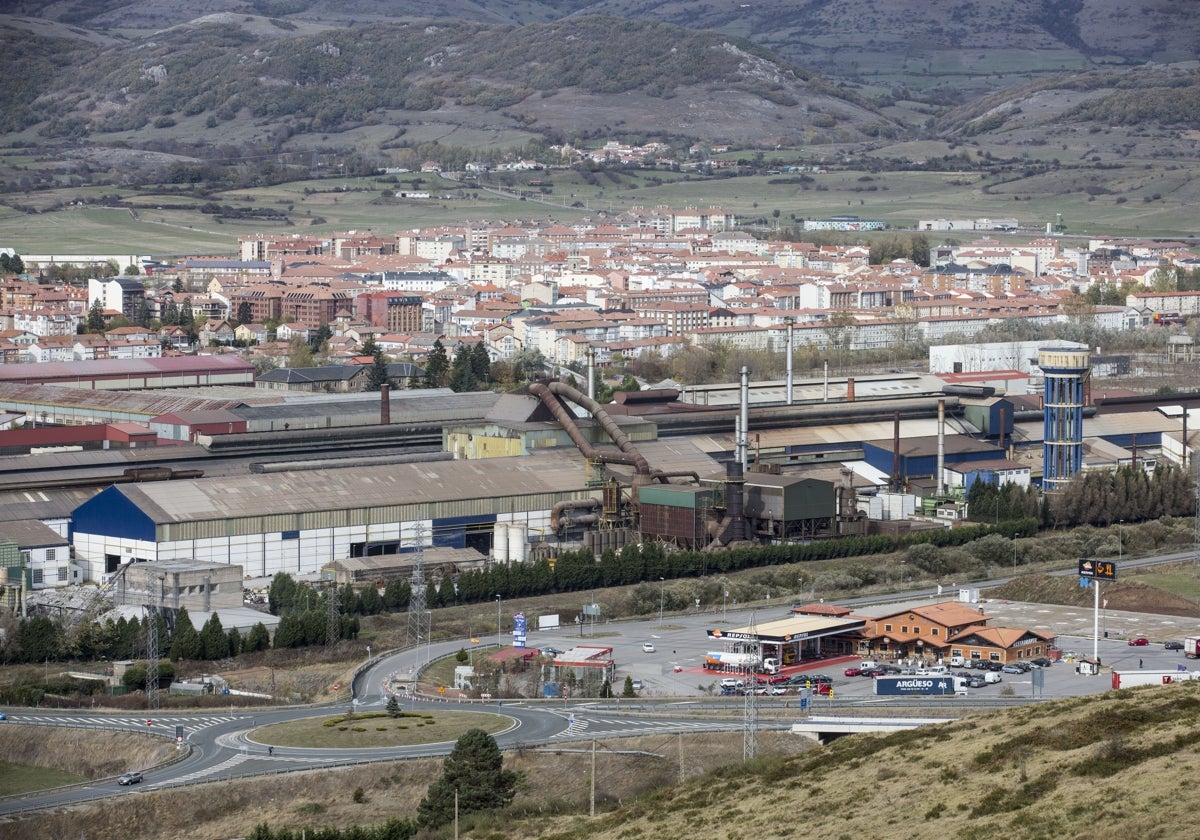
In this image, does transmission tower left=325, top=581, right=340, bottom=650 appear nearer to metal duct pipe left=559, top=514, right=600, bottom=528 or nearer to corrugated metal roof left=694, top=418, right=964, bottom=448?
metal duct pipe left=559, top=514, right=600, bottom=528

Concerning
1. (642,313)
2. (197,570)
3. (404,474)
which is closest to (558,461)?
(404,474)

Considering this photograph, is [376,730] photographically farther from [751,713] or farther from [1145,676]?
[1145,676]

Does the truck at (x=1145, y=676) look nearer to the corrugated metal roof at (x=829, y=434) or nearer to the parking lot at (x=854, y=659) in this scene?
the parking lot at (x=854, y=659)

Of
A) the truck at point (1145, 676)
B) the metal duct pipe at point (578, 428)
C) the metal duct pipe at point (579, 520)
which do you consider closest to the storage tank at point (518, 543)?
the metal duct pipe at point (579, 520)

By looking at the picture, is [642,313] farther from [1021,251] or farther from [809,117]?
[809,117]

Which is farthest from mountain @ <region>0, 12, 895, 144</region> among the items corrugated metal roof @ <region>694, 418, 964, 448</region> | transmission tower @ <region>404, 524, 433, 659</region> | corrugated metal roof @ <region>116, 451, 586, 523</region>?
transmission tower @ <region>404, 524, 433, 659</region>
